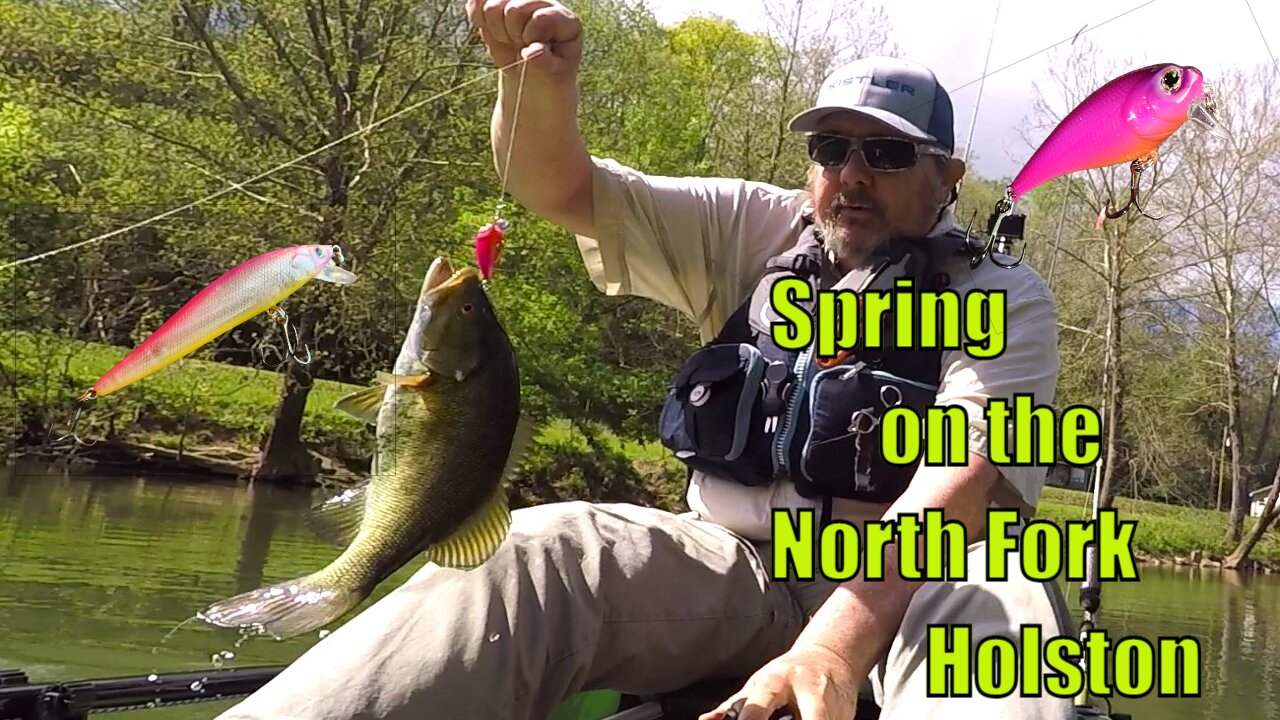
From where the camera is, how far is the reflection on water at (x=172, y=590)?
6031 millimetres

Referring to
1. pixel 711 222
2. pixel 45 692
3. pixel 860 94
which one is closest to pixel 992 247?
pixel 860 94

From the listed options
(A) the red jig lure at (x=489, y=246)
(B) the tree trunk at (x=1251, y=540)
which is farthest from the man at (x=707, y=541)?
(B) the tree trunk at (x=1251, y=540)

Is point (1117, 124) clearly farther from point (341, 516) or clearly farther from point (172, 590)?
point (172, 590)

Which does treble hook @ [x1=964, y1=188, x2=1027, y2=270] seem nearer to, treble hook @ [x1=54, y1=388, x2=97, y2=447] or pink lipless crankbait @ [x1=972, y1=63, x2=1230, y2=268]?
pink lipless crankbait @ [x1=972, y1=63, x2=1230, y2=268]

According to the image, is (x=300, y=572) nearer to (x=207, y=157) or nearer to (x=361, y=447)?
(x=361, y=447)

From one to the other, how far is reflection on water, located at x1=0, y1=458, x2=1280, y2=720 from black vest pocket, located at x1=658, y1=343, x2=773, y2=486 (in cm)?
85

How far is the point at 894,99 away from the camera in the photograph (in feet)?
8.77

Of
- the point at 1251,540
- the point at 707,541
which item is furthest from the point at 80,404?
the point at 1251,540

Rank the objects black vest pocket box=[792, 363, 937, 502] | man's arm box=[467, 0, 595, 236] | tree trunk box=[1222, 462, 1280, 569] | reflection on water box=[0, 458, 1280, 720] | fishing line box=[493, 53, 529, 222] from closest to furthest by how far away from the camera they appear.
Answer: man's arm box=[467, 0, 595, 236] → fishing line box=[493, 53, 529, 222] → black vest pocket box=[792, 363, 937, 502] → reflection on water box=[0, 458, 1280, 720] → tree trunk box=[1222, 462, 1280, 569]

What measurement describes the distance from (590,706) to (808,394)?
793 millimetres

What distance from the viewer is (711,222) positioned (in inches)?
Answer: 110

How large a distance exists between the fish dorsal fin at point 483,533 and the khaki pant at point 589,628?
90mm

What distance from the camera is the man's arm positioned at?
7.13 feet
